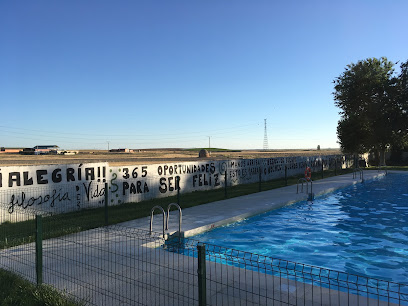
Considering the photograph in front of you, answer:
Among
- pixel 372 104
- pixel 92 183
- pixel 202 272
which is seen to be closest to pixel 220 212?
pixel 92 183

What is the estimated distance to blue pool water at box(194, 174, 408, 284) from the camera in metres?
8.17

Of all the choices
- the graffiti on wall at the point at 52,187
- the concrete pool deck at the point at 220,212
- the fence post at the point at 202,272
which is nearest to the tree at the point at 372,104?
the concrete pool deck at the point at 220,212

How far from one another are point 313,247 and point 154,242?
4734mm

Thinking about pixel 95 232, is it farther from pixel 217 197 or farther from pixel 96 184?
pixel 217 197

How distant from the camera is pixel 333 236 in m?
10.5

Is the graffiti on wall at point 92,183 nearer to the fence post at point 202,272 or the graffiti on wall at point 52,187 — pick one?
the graffiti on wall at point 52,187

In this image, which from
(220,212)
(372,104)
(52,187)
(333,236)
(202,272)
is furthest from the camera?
(372,104)

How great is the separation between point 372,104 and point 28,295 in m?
41.9

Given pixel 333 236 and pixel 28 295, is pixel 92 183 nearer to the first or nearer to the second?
pixel 28 295

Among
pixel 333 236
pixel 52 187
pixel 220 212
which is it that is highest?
pixel 52 187

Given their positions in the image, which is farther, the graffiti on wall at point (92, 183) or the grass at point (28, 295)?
the graffiti on wall at point (92, 183)

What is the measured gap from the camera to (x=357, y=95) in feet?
127

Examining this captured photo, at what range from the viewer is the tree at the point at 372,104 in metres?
38.0

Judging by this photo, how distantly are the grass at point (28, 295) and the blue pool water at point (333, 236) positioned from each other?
4.86 meters
